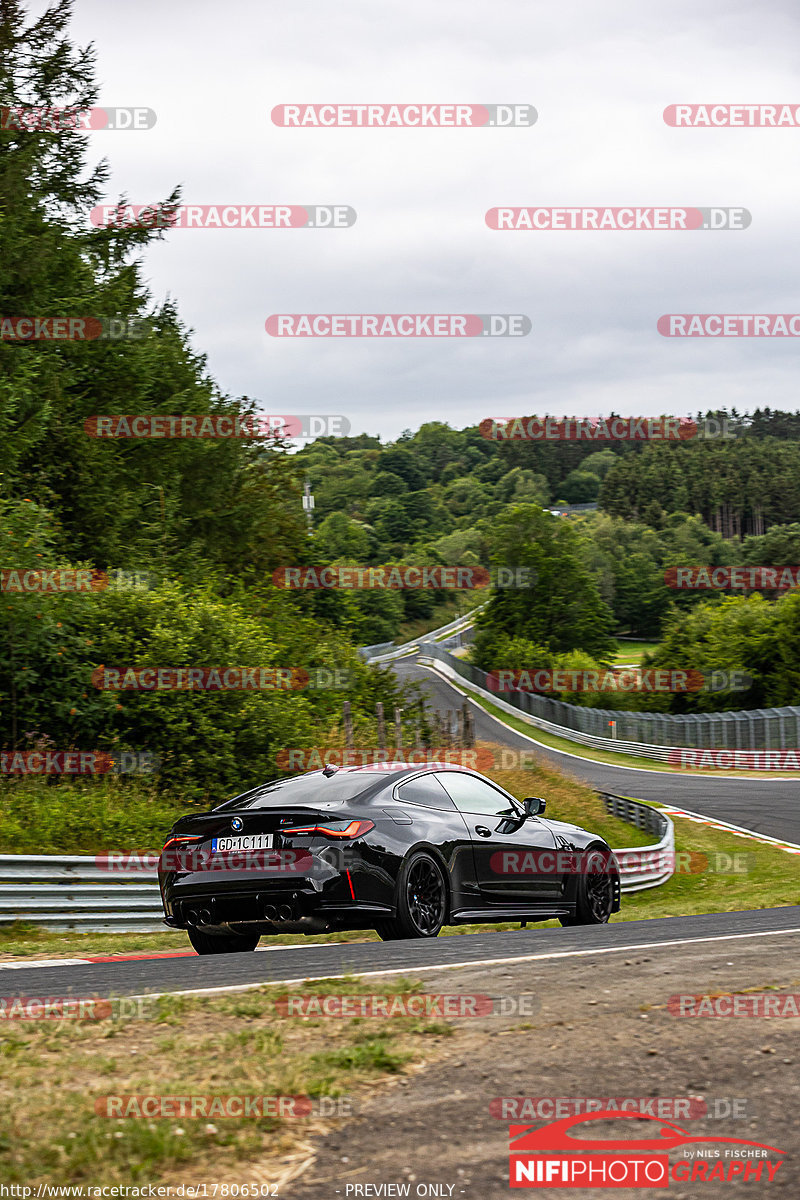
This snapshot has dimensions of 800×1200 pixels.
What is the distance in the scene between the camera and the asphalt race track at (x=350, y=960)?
6.44m

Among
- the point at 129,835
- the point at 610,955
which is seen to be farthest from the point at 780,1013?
the point at 129,835

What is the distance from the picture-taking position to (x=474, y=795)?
32.3 feet

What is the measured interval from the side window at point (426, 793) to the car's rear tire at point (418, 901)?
0.49 meters

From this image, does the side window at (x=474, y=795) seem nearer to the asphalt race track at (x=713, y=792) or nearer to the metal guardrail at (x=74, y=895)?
the metal guardrail at (x=74, y=895)

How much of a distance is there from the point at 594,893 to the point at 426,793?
96.7 inches

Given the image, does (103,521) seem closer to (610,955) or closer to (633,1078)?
(610,955)

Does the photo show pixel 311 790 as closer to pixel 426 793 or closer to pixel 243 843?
pixel 243 843

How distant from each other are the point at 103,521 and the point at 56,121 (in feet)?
30.2

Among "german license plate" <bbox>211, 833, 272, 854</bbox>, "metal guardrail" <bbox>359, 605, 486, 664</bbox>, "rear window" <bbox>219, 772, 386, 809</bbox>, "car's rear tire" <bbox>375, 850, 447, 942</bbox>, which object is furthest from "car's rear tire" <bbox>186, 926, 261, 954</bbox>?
"metal guardrail" <bbox>359, 605, 486, 664</bbox>

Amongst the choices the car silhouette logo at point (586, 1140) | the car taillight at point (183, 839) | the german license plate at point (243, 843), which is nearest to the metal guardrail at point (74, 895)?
the car taillight at point (183, 839)

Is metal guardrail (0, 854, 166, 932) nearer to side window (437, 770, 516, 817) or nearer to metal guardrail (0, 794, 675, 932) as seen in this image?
metal guardrail (0, 794, 675, 932)

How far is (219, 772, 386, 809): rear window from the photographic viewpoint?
8.75 m

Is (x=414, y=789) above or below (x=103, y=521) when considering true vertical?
below

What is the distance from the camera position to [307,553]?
125ft
